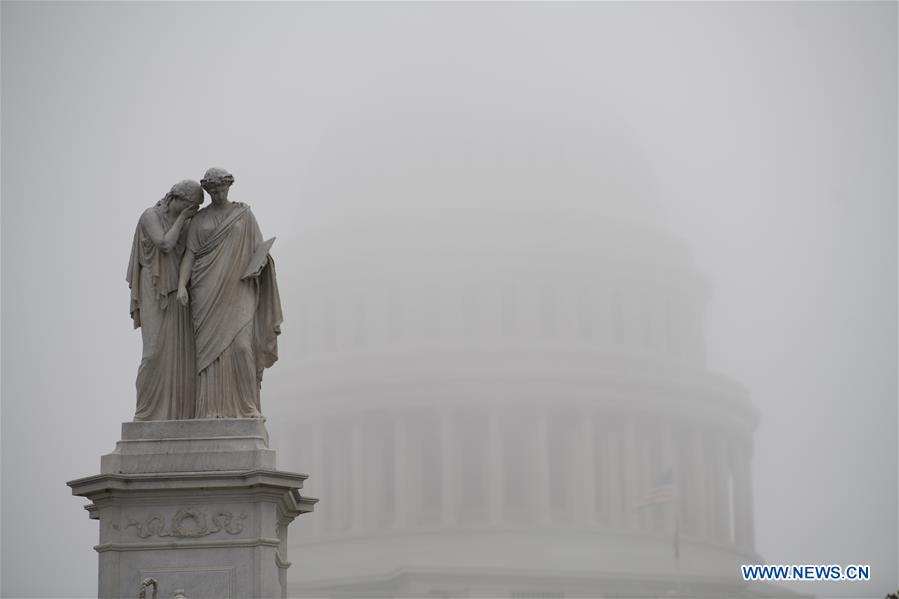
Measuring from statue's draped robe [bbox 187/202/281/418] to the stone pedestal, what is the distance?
52 centimetres

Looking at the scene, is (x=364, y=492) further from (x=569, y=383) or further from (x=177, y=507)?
(x=177, y=507)

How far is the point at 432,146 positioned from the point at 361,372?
23.6 meters

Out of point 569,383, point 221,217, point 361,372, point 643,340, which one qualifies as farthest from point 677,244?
point 221,217

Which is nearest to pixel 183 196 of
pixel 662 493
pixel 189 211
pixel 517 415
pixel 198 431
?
pixel 189 211

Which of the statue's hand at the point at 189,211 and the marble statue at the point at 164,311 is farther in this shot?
the statue's hand at the point at 189,211

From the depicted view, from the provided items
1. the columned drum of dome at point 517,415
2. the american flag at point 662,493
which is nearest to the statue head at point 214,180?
the american flag at point 662,493

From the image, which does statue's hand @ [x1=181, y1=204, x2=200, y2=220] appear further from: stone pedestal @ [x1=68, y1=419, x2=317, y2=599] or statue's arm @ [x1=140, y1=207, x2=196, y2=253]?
stone pedestal @ [x1=68, y1=419, x2=317, y2=599]

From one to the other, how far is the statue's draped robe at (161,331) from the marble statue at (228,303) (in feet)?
0.43

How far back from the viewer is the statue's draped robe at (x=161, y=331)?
1741cm

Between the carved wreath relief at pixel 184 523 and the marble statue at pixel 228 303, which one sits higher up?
the marble statue at pixel 228 303

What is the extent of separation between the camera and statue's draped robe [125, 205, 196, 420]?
17.4m

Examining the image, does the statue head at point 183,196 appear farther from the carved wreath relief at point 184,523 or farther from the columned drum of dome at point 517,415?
the columned drum of dome at point 517,415

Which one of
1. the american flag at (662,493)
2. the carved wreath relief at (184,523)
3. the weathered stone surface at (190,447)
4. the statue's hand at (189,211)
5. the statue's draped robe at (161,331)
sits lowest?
the carved wreath relief at (184,523)

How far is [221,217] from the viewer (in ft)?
58.7
